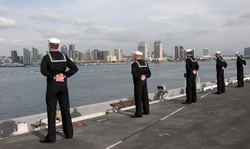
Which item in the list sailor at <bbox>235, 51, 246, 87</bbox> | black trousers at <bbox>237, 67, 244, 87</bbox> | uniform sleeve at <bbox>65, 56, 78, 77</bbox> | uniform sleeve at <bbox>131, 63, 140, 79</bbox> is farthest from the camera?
black trousers at <bbox>237, 67, 244, 87</bbox>

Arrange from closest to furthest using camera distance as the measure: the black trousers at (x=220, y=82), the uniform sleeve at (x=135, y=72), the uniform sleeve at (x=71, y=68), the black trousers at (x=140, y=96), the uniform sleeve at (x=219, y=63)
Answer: the uniform sleeve at (x=71, y=68) → the black trousers at (x=140, y=96) → the uniform sleeve at (x=135, y=72) → the black trousers at (x=220, y=82) → the uniform sleeve at (x=219, y=63)

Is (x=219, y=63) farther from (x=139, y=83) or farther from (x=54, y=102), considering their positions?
(x=54, y=102)

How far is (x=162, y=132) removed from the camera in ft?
26.1

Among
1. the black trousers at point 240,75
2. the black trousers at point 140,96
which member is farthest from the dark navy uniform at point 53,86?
the black trousers at point 240,75

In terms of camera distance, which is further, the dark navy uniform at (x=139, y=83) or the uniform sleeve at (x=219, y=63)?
the uniform sleeve at (x=219, y=63)

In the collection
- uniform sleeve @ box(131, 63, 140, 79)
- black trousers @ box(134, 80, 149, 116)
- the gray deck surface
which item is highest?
uniform sleeve @ box(131, 63, 140, 79)

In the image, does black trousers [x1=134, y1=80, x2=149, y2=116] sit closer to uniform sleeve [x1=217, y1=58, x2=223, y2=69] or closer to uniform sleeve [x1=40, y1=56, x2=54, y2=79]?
uniform sleeve [x1=40, y1=56, x2=54, y2=79]

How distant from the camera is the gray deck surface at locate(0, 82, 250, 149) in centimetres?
688

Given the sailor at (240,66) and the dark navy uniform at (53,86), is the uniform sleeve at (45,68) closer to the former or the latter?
the dark navy uniform at (53,86)

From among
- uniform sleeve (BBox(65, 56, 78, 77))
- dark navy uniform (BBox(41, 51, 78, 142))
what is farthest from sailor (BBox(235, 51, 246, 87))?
dark navy uniform (BBox(41, 51, 78, 142))

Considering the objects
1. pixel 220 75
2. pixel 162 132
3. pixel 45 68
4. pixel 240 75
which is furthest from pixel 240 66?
pixel 45 68

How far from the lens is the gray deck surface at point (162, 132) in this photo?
6875 millimetres

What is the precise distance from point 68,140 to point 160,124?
2.67 metres

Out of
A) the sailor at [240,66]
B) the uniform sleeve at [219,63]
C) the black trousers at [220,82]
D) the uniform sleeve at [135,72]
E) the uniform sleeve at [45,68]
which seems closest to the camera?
the uniform sleeve at [45,68]
